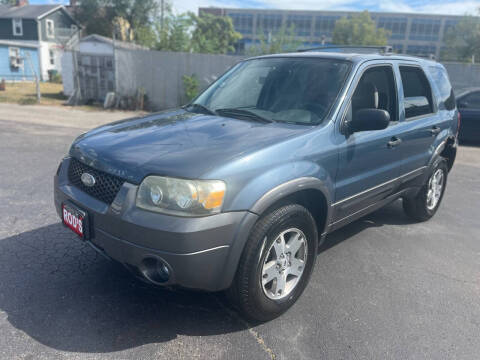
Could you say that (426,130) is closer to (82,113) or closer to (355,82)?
(355,82)

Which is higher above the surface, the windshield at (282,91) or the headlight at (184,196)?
the windshield at (282,91)

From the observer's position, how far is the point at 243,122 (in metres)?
3.14

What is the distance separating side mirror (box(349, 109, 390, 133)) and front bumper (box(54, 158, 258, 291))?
129 centimetres

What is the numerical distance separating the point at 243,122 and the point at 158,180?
103 cm

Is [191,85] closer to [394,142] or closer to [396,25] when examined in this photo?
[394,142]

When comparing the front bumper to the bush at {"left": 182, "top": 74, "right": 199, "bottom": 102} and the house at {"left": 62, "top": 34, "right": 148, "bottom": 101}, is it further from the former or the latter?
the house at {"left": 62, "top": 34, "right": 148, "bottom": 101}

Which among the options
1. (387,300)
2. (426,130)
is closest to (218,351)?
(387,300)

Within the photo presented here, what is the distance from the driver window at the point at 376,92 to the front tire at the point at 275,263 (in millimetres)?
1132

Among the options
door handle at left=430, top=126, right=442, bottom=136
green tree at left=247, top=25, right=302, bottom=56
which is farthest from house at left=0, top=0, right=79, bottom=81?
door handle at left=430, top=126, right=442, bottom=136

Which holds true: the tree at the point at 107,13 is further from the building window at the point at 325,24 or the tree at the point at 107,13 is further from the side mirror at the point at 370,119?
the side mirror at the point at 370,119

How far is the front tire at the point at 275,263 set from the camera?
8.25 feet

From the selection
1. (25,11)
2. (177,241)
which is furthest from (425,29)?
(177,241)

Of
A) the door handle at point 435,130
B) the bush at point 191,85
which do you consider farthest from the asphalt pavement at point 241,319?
the bush at point 191,85

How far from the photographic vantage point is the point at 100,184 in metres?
2.66
